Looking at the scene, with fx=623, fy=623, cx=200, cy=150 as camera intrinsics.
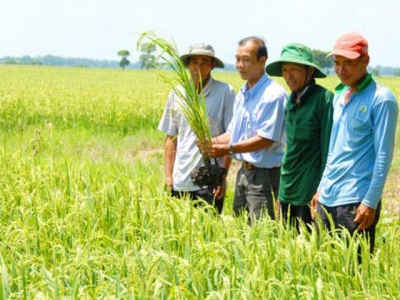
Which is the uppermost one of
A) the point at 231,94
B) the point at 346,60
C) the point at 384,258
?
the point at 346,60

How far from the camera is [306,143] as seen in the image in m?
3.62

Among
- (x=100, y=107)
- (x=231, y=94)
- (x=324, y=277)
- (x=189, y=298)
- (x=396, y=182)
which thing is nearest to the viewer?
(x=189, y=298)

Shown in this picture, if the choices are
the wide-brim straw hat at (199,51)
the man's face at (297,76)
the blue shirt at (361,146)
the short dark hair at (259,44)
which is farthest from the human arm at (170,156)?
the blue shirt at (361,146)

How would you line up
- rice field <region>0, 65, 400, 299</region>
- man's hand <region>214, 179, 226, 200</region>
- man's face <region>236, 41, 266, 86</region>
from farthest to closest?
man's hand <region>214, 179, 226, 200</region> → man's face <region>236, 41, 266, 86</region> → rice field <region>0, 65, 400, 299</region>

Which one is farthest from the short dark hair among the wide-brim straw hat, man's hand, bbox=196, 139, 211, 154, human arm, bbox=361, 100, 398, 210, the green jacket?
human arm, bbox=361, 100, 398, 210

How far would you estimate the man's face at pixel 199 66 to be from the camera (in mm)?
4109

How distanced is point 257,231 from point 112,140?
773cm

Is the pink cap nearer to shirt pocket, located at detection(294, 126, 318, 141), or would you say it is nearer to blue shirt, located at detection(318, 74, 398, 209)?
blue shirt, located at detection(318, 74, 398, 209)

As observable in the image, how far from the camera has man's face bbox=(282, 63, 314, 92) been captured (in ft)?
11.9

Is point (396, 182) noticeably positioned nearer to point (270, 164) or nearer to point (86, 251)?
point (270, 164)

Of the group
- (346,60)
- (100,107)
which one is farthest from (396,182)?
(100,107)

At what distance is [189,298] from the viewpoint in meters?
2.32

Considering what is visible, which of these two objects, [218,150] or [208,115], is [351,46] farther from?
[208,115]

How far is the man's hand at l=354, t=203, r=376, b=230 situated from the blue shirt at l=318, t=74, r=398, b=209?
28 mm
